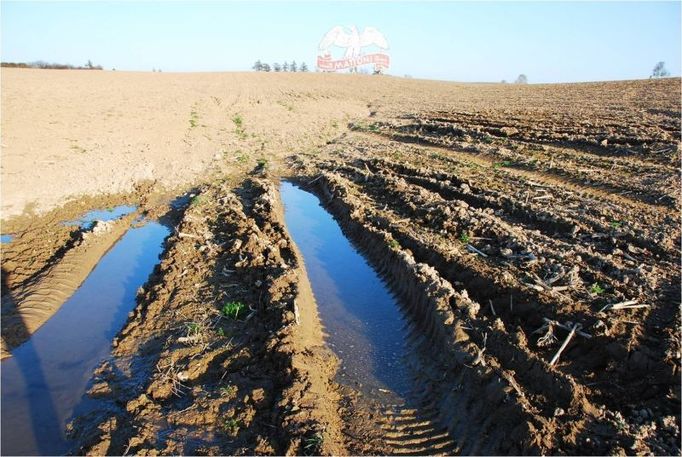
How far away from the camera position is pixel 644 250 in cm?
823

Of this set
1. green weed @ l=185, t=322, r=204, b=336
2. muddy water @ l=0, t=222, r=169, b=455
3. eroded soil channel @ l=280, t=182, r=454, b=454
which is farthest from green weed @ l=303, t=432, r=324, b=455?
muddy water @ l=0, t=222, r=169, b=455

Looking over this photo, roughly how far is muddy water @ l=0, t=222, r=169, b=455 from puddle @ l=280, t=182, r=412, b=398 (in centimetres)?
391

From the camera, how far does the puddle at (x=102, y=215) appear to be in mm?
12234

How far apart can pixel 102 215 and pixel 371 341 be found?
9.91 m

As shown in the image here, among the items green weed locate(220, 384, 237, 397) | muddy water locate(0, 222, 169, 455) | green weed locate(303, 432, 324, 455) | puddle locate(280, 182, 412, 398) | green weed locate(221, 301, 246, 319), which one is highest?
green weed locate(303, 432, 324, 455)

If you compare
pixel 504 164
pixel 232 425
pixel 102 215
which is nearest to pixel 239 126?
pixel 102 215

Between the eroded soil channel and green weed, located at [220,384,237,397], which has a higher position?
green weed, located at [220,384,237,397]

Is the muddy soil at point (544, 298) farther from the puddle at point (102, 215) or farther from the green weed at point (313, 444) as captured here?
the puddle at point (102, 215)

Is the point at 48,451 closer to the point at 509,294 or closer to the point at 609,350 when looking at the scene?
the point at 509,294

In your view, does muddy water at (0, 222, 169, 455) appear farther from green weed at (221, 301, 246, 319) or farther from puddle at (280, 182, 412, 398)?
puddle at (280, 182, 412, 398)


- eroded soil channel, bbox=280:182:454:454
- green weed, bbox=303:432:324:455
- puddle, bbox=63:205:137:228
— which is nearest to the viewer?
green weed, bbox=303:432:324:455

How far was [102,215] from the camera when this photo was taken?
13.1 m

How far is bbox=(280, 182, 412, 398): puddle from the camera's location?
22.2ft

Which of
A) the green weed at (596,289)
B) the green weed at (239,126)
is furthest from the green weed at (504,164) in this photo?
the green weed at (239,126)
